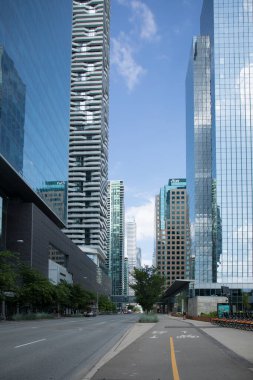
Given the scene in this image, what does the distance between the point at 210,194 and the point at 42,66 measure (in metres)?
75.9

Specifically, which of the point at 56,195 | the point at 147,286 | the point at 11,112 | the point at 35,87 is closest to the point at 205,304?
the point at 56,195

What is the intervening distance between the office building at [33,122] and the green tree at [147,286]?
17061mm

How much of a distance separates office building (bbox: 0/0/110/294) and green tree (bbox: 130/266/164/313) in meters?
17.1

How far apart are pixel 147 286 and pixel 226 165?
70.9m

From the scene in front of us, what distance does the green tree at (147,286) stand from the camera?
70.6 meters

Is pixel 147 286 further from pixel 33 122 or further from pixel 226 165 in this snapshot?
pixel 226 165

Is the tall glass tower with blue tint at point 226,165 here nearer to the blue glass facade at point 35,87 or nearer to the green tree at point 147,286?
the blue glass facade at point 35,87

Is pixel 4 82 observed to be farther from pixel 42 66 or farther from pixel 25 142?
pixel 42 66

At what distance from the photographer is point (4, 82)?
6475 centimetres

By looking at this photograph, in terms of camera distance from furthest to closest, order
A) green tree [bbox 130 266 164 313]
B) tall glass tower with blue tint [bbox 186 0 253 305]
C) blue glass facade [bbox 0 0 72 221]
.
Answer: tall glass tower with blue tint [bbox 186 0 253 305] → green tree [bbox 130 266 164 313] → blue glass facade [bbox 0 0 72 221]

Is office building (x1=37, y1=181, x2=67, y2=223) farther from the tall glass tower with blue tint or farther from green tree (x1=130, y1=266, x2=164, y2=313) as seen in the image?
the tall glass tower with blue tint

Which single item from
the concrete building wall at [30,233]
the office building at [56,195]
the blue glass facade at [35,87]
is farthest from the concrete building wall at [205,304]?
the blue glass facade at [35,87]

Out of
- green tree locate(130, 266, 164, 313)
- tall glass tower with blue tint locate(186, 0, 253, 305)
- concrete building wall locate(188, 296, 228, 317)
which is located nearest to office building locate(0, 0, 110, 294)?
green tree locate(130, 266, 164, 313)

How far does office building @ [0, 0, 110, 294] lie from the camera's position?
67812 millimetres
